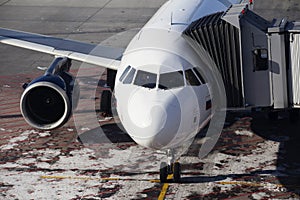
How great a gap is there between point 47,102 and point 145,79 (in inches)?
245

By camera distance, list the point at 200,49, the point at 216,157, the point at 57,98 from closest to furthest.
Answer: the point at 200,49
the point at 216,157
the point at 57,98

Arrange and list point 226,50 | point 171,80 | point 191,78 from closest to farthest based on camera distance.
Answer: point 171,80, point 191,78, point 226,50

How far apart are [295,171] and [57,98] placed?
28.0ft

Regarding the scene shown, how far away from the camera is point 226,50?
21703 millimetres

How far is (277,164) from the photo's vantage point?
75.0ft

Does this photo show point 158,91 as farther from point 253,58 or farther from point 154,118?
point 253,58

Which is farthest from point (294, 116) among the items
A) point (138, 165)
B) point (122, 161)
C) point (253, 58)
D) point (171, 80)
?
point (171, 80)

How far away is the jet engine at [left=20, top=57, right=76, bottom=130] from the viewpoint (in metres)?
24.7

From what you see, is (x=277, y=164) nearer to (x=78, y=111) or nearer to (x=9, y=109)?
(x=78, y=111)

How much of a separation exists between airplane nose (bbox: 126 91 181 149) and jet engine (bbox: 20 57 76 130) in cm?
548

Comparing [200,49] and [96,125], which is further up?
Answer: [200,49]

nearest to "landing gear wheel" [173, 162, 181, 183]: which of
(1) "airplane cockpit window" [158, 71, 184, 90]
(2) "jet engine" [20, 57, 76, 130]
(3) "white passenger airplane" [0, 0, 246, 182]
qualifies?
(3) "white passenger airplane" [0, 0, 246, 182]

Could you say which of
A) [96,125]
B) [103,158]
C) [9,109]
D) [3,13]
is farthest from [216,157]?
[3,13]

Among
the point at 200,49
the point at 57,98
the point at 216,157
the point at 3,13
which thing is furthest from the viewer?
the point at 3,13
